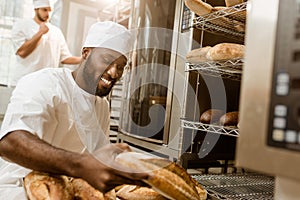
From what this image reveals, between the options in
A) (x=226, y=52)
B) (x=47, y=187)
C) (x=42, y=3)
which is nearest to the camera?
(x=47, y=187)

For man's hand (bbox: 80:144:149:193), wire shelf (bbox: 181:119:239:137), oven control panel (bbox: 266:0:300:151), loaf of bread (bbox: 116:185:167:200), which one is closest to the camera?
oven control panel (bbox: 266:0:300:151)

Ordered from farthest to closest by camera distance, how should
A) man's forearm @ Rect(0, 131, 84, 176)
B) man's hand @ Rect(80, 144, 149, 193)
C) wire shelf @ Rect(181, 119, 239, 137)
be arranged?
1. wire shelf @ Rect(181, 119, 239, 137)
2. man's forearm @ Rect(0, 131, 84, 176)
3. man's hand @ Rect(80, 144, 149, 193)

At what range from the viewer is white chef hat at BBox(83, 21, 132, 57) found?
1.37m

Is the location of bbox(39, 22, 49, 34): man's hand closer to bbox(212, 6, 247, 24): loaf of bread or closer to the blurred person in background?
the blurred person in background

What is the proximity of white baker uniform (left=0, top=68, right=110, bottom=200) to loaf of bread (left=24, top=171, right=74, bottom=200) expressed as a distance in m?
0.11

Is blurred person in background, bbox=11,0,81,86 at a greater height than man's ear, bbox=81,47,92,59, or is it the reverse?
blurred person in background, bbox=11,0,81,86

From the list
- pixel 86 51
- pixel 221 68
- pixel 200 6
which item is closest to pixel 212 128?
pixel 221 68

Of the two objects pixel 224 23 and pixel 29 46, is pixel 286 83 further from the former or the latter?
pixel 29 46

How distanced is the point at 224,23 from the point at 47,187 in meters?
→ 1.09

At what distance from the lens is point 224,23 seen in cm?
139

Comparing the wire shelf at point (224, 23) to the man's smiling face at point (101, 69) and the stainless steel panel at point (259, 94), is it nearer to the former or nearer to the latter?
the man's smiling face at point (101, 69)

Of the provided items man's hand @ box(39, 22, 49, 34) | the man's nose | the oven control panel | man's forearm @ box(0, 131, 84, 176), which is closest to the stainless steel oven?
the oven control panel

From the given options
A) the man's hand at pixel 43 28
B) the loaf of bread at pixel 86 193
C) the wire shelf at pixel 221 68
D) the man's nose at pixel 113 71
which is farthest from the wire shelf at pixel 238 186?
the man's hand at pixel 43 28

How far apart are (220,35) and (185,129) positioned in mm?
563
